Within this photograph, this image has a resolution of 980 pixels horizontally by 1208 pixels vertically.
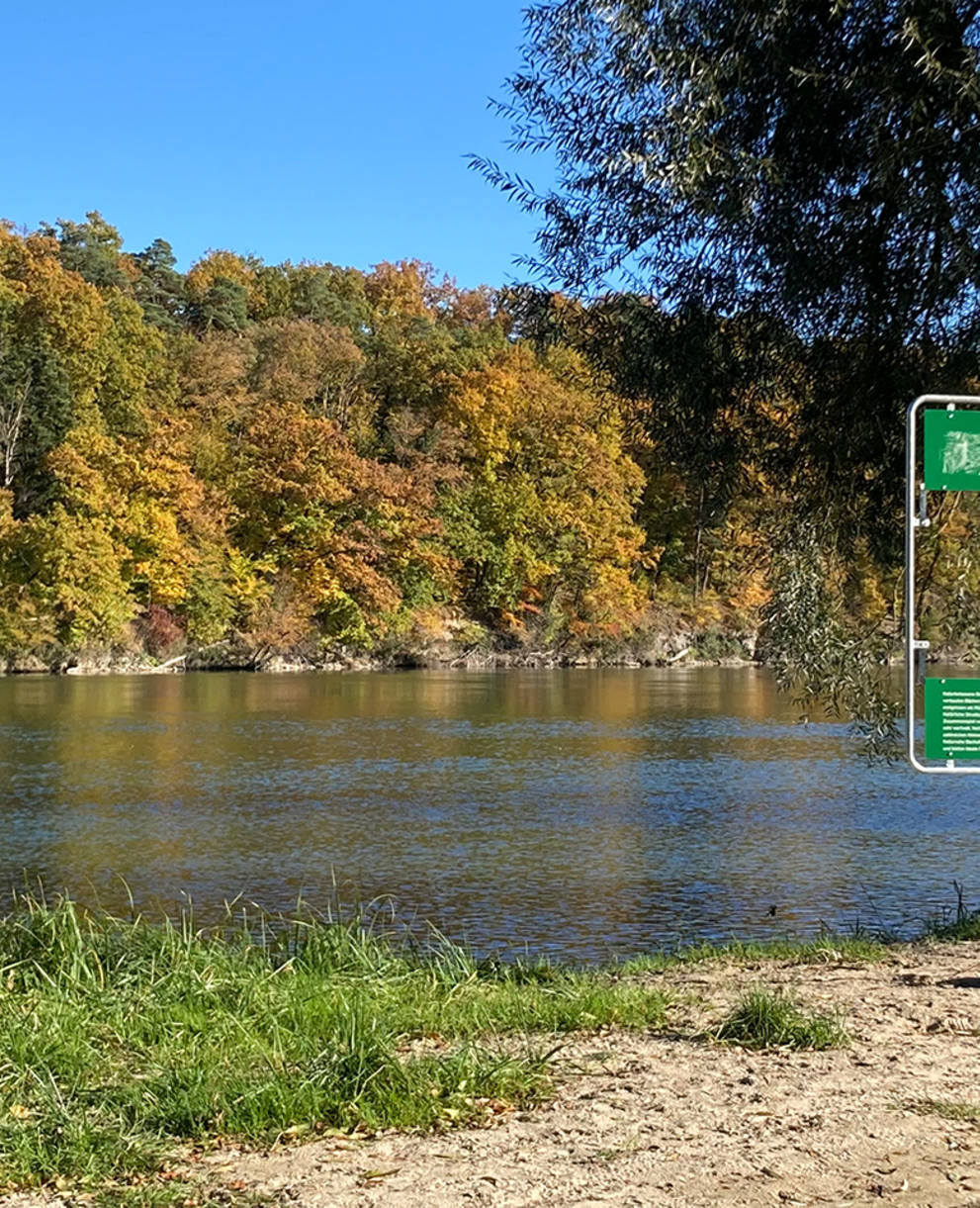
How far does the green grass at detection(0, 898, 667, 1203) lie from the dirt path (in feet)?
0.88

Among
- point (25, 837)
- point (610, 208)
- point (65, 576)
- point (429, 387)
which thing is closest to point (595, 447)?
point (429, 387)

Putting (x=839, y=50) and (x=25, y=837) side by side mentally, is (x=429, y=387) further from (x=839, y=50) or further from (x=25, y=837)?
(x=839, y=50)

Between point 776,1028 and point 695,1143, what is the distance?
148 centimetres

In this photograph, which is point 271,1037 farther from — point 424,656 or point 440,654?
point 440,654

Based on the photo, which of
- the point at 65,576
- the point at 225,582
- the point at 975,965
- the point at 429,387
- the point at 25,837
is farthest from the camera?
the point at 429,387

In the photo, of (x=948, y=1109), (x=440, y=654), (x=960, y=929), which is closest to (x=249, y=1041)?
(x=948, y=1109)

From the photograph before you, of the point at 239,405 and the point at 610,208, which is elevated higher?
the point at 239,405

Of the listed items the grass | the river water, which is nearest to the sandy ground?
the grass

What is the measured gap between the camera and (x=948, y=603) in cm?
1086

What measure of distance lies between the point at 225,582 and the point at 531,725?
3191cm

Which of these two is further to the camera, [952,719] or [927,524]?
[952,719]

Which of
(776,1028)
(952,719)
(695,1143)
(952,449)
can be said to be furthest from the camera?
(952,719)

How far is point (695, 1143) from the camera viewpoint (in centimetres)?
512

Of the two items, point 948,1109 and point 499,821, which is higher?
point 948,1109
